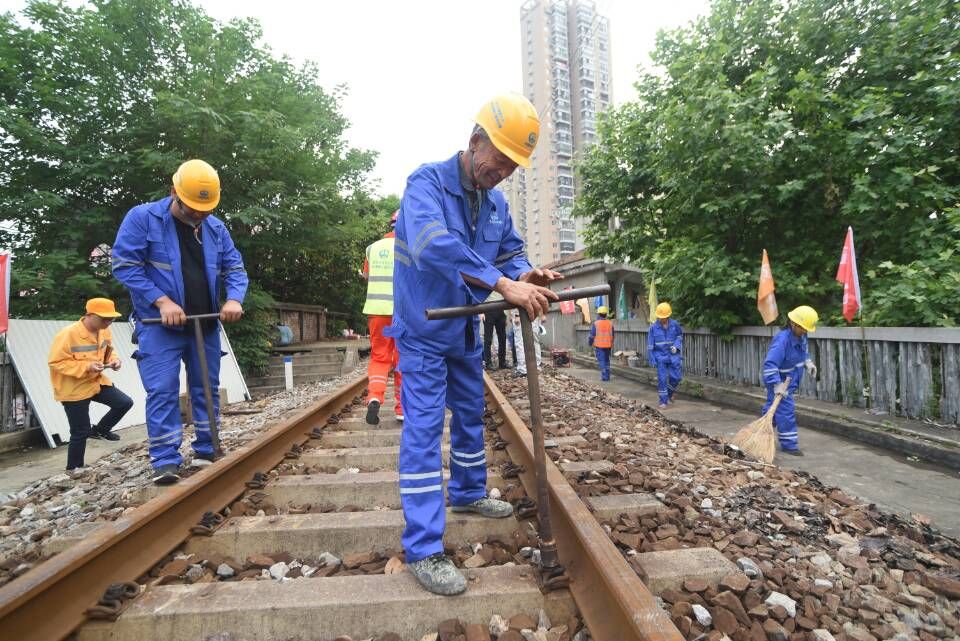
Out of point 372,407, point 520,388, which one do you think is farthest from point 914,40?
point 372,407

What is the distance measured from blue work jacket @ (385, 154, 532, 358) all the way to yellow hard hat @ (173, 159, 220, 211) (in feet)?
6.02

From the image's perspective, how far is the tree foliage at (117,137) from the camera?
877 centimetres

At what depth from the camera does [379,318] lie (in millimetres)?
4805

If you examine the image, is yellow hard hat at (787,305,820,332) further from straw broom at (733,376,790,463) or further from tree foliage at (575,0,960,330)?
tree foliage at (575,0,960,330)

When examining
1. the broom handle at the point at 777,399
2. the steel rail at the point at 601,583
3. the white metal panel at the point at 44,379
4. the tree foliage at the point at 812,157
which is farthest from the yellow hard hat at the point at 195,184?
the tree foliage at the point at 812,157

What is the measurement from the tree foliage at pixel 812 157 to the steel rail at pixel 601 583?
610 cm

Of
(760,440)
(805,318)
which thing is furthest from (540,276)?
(805,318)

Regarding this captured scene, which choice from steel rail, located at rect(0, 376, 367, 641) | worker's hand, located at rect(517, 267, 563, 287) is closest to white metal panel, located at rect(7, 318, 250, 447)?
steel rail, located at rect(0, 376, 367, 641)

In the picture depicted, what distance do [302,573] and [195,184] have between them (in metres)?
2.59

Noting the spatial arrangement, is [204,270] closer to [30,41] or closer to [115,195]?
[115,195]

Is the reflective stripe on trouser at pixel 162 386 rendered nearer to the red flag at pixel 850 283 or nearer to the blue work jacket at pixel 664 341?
the blue work jacket at pixel 664 341

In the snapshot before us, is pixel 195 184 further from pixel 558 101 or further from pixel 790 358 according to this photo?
pixel 558 101

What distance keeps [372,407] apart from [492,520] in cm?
247

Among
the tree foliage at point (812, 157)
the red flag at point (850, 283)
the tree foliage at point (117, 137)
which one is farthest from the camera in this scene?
the tree foliage at point (117, 137)
